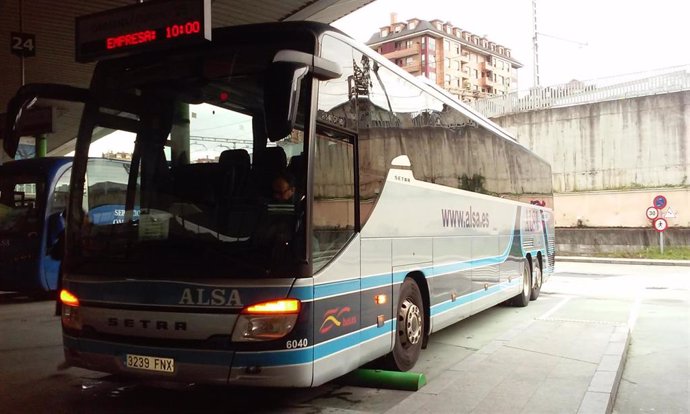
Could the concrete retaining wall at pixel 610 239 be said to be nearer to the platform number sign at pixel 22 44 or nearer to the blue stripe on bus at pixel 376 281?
the blue stripe on bus at pixel 376 281

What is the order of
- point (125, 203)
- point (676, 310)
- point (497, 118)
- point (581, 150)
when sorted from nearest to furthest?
point (125, 203)
point (676, 310)
point (581, 150)
point (497, 118)

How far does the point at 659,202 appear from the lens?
24.7 meters

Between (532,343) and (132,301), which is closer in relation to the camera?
(132,301)

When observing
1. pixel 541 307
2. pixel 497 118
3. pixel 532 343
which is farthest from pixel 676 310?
pixel 497 118

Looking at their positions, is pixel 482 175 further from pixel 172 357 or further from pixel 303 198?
pixel 172 357

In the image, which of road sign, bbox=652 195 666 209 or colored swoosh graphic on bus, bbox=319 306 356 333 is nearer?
colored swoosh graphic on bus, bbox=319 306 356 333

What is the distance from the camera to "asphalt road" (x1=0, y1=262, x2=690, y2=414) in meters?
5.18

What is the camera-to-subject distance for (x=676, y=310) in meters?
11.4

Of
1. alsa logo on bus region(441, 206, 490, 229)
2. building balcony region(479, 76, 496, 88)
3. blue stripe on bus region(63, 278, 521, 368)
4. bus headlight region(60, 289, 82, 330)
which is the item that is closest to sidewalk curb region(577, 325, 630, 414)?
blue stripe on bus region(63, 278, 521, 368)

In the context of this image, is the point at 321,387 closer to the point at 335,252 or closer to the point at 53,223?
the point at 335,252

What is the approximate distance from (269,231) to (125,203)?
51.8 inches

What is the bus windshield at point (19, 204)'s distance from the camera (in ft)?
40.7

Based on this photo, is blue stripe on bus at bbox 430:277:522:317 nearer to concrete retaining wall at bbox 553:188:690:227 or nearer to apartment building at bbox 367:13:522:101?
concrete retaining wall at bbox 553:188:690:227

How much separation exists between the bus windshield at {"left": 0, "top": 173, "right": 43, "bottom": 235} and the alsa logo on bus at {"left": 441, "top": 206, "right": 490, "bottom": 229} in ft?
30.4
